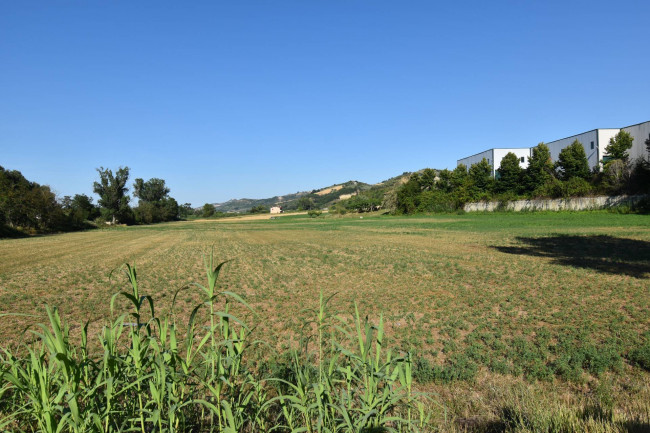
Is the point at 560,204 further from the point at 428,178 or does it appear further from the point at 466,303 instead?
the point at 466,303

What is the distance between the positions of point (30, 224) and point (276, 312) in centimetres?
4803

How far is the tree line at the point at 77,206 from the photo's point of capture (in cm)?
3944

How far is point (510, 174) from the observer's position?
182ft

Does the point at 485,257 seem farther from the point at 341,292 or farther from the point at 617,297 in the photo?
the point at 341,292

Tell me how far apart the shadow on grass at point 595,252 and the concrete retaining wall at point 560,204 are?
25009mm

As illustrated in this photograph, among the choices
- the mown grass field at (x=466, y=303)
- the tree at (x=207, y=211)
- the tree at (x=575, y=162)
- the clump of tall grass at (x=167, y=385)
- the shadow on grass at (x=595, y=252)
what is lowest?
the shadow on grass at (x=595, y=252)

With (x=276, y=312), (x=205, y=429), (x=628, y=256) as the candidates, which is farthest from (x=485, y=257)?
(x=205, y=429)

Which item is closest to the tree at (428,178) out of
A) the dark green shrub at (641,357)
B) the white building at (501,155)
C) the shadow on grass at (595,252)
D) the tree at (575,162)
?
the white building at (501,155)

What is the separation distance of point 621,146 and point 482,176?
18278mm

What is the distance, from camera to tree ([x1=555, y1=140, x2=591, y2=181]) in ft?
155

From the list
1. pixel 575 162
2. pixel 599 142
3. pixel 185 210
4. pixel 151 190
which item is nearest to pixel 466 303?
pixel 575 162

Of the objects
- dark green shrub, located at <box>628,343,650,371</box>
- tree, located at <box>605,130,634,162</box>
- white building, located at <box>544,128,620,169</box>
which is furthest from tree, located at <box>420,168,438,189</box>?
dark green shrub, located at <box>628,343,650,371</box>

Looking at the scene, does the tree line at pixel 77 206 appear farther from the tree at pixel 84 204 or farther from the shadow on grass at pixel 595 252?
the shadow on grass at pixel 595 252

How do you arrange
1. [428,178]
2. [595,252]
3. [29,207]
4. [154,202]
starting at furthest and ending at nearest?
[154,202] → [428,178] → [29,207] → [595,252]
